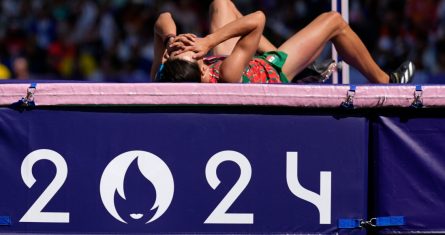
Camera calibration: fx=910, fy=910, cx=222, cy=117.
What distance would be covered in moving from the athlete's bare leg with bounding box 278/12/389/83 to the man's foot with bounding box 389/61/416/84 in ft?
0.21

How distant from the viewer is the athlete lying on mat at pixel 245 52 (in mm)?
4777

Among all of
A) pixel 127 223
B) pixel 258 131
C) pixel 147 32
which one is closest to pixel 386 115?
pixel 258 131

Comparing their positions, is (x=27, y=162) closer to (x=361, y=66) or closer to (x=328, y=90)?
(x=328, y=90)

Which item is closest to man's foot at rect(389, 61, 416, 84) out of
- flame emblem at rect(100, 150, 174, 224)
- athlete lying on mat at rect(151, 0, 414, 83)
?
athlete lying on mat at rect(151, 0, 414, 83)

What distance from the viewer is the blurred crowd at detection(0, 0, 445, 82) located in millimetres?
11078

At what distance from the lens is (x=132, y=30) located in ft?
39.8

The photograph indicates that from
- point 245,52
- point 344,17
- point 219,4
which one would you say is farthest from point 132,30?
point 245,52

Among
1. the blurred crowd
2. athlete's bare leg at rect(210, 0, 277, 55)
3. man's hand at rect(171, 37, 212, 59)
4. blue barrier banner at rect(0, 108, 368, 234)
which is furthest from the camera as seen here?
the blurred crowd

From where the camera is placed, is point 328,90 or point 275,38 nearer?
point 328,90

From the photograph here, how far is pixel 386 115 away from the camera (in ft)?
14.3

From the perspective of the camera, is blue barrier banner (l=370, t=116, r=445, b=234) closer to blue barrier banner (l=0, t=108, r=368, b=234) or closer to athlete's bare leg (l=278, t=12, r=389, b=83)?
blue barrier banner (l=0, t=108, r=368, b=234)

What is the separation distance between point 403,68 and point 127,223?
216 cm

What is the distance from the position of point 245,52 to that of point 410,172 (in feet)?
3.63

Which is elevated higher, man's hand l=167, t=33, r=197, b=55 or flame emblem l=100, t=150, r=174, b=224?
man's hand l=167, t=33, r=197, b=55
